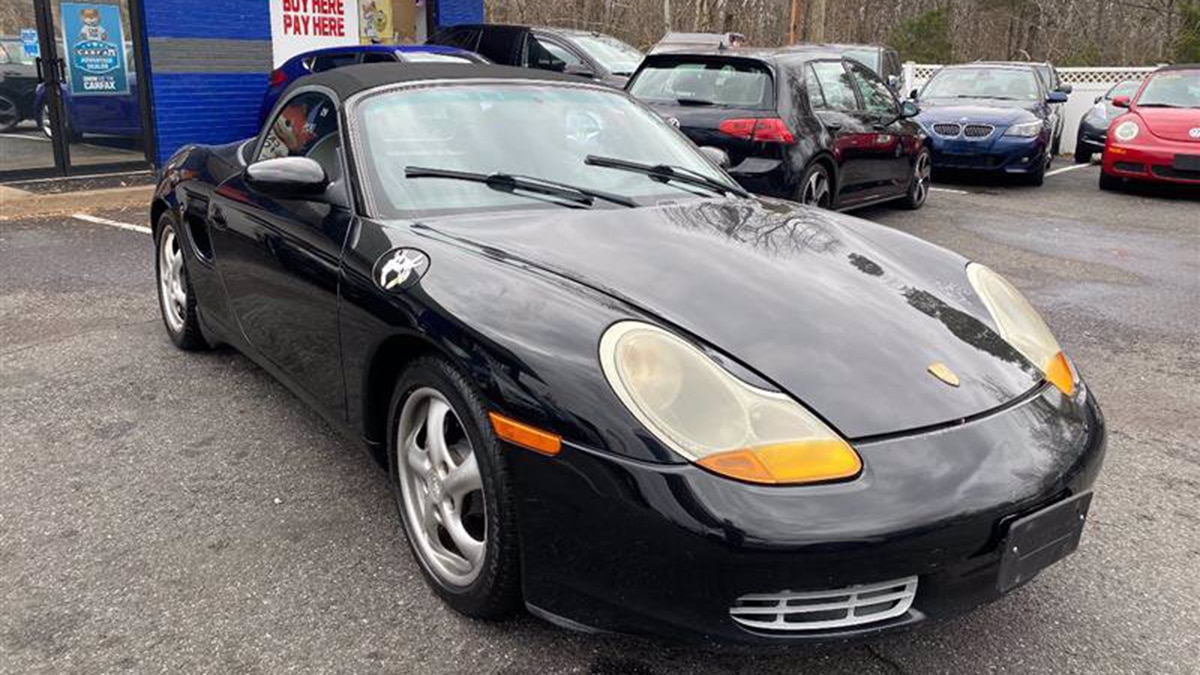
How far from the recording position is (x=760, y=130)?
7090mm

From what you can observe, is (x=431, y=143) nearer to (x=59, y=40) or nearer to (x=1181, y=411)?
(x=1181, y=411)

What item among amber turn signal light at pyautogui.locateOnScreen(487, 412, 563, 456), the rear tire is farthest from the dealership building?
the rear tire

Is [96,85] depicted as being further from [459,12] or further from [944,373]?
[944,373]

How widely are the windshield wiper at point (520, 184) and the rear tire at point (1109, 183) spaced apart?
10467 millimetres

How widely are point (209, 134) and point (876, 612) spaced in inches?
390

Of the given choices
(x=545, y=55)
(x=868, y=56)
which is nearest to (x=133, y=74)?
(x=545, y=55)

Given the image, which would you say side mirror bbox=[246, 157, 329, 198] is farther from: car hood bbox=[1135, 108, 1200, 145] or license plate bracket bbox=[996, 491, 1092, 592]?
car hood bbox=[1135, 108, 1200, 145]

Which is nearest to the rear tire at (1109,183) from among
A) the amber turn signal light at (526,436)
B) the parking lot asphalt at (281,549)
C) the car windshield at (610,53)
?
the car windshield at (610,53)

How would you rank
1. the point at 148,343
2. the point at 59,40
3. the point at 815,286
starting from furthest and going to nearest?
the point at 59,40
the point at 148,343
the point at 815,286

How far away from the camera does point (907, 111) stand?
9.20 m

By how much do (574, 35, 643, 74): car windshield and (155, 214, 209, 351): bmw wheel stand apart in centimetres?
676

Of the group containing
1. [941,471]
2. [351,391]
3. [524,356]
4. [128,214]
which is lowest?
[128,214]

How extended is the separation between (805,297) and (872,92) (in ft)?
22.9

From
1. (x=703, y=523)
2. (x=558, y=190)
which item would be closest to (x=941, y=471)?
(x=703, y=523)
